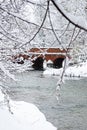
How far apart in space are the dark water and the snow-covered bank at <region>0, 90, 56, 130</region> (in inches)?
28.2

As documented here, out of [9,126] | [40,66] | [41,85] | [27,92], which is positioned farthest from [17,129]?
[40,66]

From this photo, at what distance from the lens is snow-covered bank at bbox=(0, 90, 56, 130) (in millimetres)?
8448

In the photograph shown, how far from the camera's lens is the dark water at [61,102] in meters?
14.5

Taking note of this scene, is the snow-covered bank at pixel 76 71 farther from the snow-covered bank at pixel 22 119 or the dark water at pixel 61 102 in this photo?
the snow-covered bank at pixel 22 119

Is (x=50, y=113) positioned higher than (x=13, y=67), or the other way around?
(x=13, y=67)

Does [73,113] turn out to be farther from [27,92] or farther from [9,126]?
[9,126]

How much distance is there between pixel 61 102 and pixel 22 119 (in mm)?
7652

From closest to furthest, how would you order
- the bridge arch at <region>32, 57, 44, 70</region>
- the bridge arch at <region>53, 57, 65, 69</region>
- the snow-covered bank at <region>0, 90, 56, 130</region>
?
the snow-covered bank at <region>0, 90, 56, 130</region>
the bridge arch at <region>32, 57, 44, 70</region>
the bridge arch at <region>53, 57, 65, 69</region>

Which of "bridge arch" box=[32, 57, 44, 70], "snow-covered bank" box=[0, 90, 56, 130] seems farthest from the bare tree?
"bridge arch" box=[32, 57, 44, 70]

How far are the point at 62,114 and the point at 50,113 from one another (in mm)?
493

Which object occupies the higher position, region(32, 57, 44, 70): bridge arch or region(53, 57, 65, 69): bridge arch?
region(32, 57, 44, 70): bridge arch

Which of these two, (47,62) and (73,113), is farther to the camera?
(47,62)

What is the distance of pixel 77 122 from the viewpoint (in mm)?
14539

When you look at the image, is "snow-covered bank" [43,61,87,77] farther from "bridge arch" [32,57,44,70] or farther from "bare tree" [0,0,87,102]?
"bare tree" [0,0,87,102]
